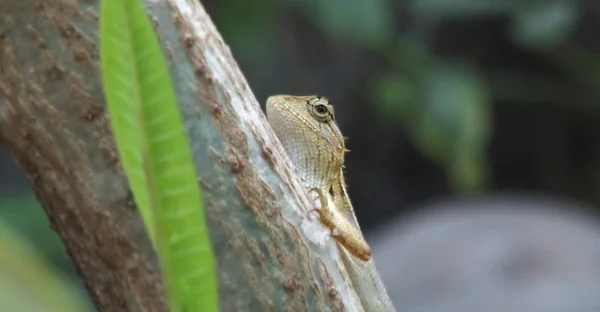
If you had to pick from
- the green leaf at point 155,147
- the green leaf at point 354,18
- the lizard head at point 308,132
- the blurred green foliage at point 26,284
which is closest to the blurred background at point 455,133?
the green leaf at point 354,18

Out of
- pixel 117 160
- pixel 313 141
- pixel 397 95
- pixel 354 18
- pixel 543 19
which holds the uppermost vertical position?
pixel 543 19

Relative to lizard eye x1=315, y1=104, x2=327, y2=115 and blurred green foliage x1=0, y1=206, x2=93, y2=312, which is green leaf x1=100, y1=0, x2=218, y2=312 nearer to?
blurred green foliage x1=0, y1=206, x2=93, y2=312

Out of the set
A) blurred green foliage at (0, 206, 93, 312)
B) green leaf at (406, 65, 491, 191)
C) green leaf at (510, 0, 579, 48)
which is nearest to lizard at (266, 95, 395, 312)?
blurred green foliage at (0, 206, 93, 312)

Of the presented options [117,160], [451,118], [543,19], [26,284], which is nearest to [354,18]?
[451,118]

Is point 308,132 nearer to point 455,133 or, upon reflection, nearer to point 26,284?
point 26,284

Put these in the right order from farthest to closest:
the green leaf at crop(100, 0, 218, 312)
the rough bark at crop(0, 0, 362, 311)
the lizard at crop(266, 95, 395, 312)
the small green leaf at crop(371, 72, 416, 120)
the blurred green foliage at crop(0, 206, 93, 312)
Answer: the small green leaf at crop(371, 72, 416, 120) → the lizard at crop(266, 95, 395, 312) → the rough bark at crop(0, 0, 362, 311) → the blurred green foliage at crop(0, 206, 93, 312) → the green leaf at crop(100, 0, 218, 312)
